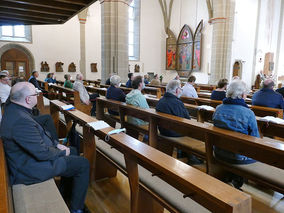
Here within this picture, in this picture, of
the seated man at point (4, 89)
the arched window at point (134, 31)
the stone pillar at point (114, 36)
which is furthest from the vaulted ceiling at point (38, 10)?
the arched window at point (134, 31)

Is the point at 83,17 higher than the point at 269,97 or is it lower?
higher

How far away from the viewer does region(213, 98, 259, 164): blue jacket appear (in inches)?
95.6

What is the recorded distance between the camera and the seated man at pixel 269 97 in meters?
4.36

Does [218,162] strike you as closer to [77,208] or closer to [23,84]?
[77,208]

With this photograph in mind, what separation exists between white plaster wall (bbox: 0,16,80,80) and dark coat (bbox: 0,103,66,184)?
13.3 meters

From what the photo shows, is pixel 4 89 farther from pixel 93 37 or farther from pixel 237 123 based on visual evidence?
pixel 93 37

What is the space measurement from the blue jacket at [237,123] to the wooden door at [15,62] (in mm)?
13887

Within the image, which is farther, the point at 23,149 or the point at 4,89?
the point at 4,89

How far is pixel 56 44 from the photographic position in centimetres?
1447

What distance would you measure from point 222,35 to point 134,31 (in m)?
7.82

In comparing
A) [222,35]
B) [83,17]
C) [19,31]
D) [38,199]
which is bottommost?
[38,199]

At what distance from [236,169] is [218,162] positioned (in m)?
0.22

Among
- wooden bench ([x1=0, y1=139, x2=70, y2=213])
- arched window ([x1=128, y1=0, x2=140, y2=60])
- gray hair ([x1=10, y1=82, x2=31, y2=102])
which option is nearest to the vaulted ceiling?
gray hair ([x1=10, y1=82, x2=31, y2=102])

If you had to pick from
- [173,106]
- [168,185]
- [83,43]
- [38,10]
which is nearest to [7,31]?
[83,43]
